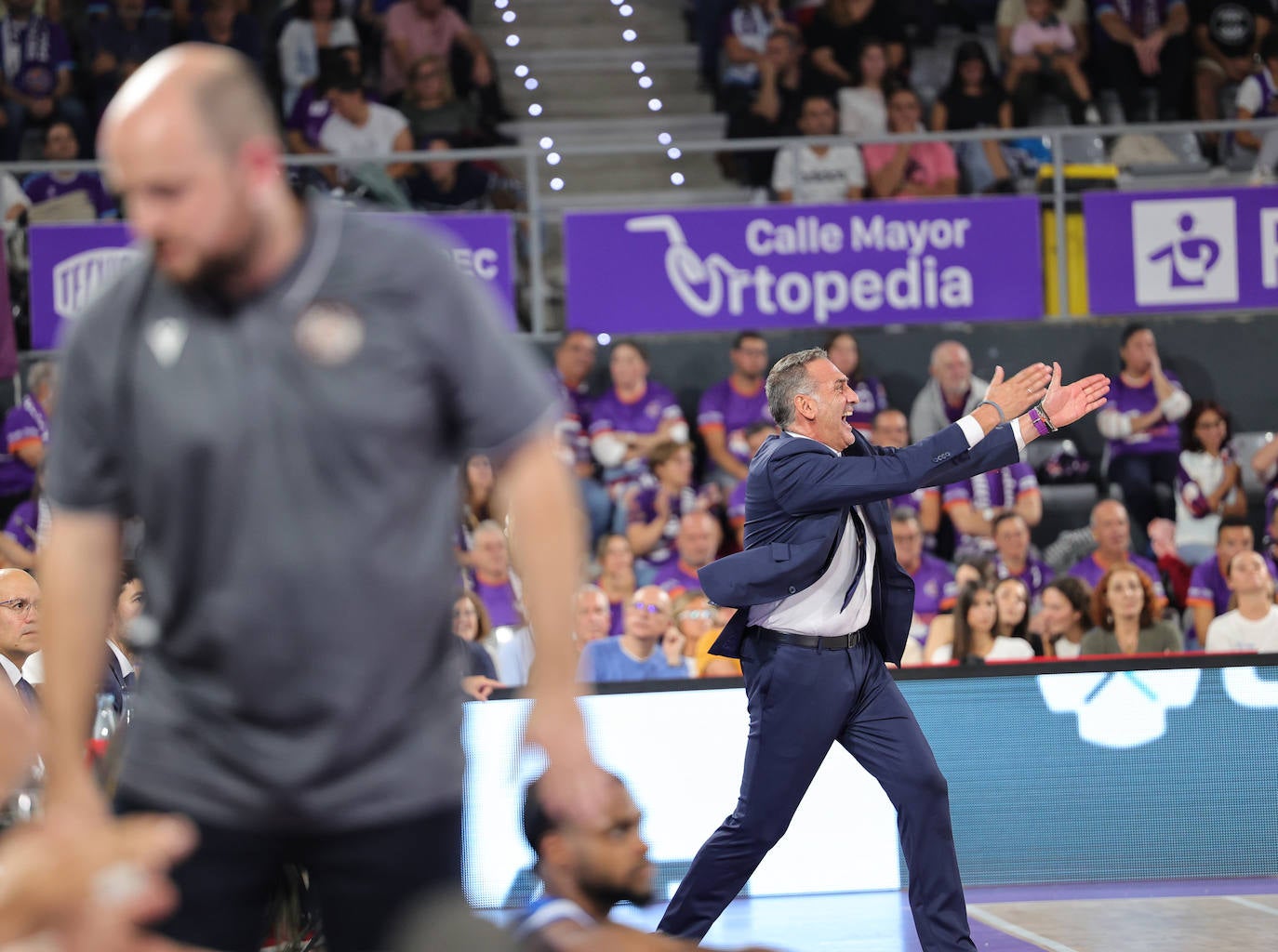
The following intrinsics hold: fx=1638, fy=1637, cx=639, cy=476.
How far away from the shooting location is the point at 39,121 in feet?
46.1

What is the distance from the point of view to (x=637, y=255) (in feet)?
40.4

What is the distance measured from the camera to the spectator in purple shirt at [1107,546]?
1045cm

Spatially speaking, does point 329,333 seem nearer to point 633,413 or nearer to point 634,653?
point 634,653

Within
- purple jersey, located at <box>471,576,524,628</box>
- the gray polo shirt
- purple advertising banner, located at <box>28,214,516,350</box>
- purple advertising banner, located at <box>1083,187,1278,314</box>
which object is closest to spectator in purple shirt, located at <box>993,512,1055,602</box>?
purple advertising banner, located at <box>1083,187,1278,314</box>

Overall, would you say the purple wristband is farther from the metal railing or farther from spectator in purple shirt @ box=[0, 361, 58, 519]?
spectator in purple shirt @ box=[0, 361, 58, 519]

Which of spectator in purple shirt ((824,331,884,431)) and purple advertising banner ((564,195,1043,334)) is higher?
purple advertising banner ((564,195,1043,334))

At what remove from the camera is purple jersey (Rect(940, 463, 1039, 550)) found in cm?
1143

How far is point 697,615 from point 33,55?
8367mm

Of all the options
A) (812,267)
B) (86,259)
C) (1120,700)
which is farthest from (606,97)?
(1120,700)

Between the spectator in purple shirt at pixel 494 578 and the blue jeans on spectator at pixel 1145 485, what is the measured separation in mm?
4635

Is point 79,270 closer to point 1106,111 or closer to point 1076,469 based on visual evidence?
point 1076,469

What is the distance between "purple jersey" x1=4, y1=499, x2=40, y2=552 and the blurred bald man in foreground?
29.3ft

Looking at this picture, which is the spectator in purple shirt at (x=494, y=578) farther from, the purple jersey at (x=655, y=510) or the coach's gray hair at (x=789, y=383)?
the coach's gray hair at (x=789, y=383)

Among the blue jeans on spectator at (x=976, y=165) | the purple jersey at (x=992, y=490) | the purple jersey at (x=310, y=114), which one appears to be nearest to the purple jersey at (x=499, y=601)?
the purple jersey at (x=992, y=490)
